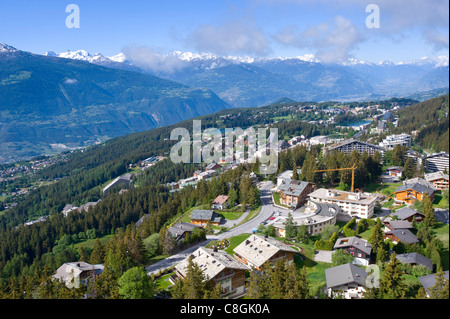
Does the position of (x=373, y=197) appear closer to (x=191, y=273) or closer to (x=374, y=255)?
(x=374, y=255)

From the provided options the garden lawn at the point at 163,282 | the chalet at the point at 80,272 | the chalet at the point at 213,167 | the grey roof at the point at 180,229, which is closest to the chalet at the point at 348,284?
the garden lawn at the point at 163,282

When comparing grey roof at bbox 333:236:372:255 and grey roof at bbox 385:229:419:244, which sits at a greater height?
grey roof at bbox 385:229:419:244

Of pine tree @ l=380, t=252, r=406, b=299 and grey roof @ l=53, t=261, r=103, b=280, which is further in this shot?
grey roof @ l=53, t=261, r=103, b=280

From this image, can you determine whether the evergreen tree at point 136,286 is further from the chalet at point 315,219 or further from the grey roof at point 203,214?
the grey roof at point 203,214

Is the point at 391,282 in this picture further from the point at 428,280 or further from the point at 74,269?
the point at 74,269

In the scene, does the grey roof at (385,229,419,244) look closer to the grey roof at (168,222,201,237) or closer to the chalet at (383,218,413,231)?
the chalet at (383,218,413,231)

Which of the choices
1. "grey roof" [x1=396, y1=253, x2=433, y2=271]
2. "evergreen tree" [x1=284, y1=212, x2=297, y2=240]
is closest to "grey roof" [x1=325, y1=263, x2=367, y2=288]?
"grey roof" [x1=396, y1=253, x2=433, y2=271]

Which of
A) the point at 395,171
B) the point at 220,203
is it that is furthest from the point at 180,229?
the point at 395,171
